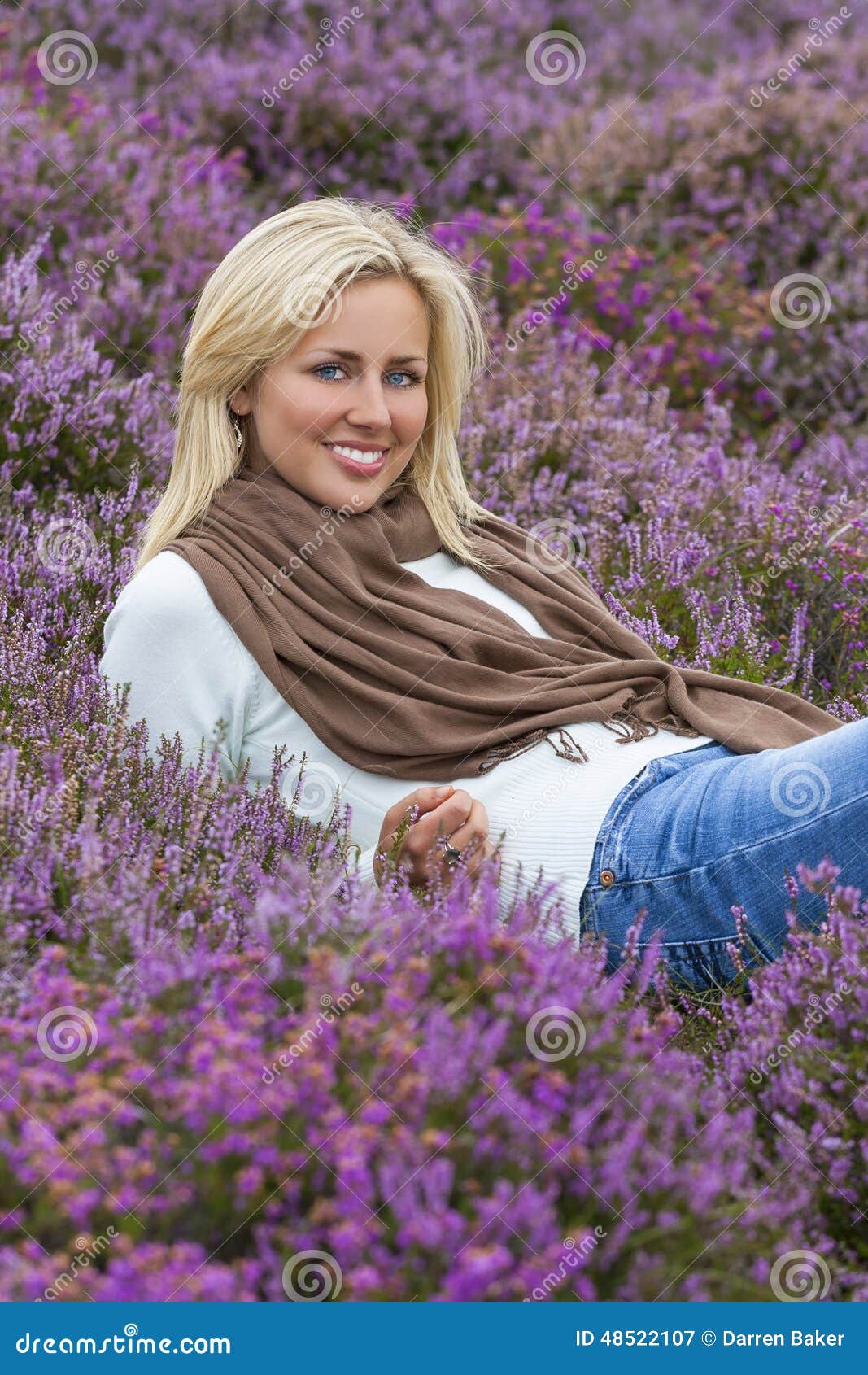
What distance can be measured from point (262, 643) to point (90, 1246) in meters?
1.42

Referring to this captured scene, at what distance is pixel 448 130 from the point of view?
8.67 metres

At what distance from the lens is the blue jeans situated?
2.50 meters

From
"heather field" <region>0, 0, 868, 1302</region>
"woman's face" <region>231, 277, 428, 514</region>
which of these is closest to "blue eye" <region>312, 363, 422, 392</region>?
"woman's face" <region>231, 277, 428, 514</region>

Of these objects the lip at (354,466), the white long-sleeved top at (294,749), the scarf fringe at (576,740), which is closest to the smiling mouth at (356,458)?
the lip at (354,466)

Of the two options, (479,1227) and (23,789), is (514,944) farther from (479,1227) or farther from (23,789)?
(23,789)

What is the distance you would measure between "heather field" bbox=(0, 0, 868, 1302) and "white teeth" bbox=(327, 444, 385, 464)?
0.70m

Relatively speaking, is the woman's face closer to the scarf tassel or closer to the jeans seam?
the scarf tassel

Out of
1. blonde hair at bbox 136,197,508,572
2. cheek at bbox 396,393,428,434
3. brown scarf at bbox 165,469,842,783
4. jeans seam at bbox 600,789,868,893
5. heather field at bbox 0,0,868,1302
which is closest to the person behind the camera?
heather field at bbox 0,0,868,1302

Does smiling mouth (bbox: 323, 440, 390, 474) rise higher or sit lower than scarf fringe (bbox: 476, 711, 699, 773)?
higher

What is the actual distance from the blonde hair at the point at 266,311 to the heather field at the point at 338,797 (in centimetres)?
48

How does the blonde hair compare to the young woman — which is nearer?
the young woman

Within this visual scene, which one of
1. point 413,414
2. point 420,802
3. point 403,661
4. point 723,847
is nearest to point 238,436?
point 413,414

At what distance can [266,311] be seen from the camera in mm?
2994

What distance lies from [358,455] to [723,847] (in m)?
1.14
